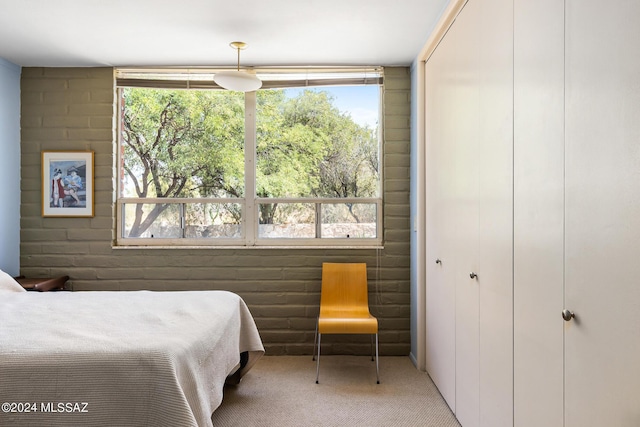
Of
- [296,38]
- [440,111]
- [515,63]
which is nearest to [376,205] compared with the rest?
[440,111]

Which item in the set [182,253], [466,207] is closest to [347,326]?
[466,207]

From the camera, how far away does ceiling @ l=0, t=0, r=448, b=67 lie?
8.39 ft

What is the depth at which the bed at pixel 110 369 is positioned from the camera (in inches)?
61.6

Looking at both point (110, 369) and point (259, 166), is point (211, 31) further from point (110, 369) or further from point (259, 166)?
point (110, 369)

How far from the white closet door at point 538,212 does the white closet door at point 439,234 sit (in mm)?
860

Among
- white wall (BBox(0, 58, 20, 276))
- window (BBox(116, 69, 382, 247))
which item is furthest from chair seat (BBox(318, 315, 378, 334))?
white wall (BBox(0, 58, 20, 276))

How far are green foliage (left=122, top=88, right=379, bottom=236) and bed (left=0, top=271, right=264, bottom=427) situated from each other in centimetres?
164

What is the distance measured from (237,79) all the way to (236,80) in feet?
0.04

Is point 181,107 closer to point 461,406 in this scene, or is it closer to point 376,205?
point 376,205

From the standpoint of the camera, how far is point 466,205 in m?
2.23

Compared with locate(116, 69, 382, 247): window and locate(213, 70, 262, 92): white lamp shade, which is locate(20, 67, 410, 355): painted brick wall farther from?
locate(213, 70, 262, 92): white lamp shade

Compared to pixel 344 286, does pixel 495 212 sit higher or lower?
higher

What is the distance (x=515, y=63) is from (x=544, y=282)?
890 mm

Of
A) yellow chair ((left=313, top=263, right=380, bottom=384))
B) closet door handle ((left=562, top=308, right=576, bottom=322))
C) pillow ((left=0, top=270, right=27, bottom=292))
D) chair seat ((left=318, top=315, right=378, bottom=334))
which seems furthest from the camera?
yellow chair ((left=313, top=263, right=380, bottom=384))
